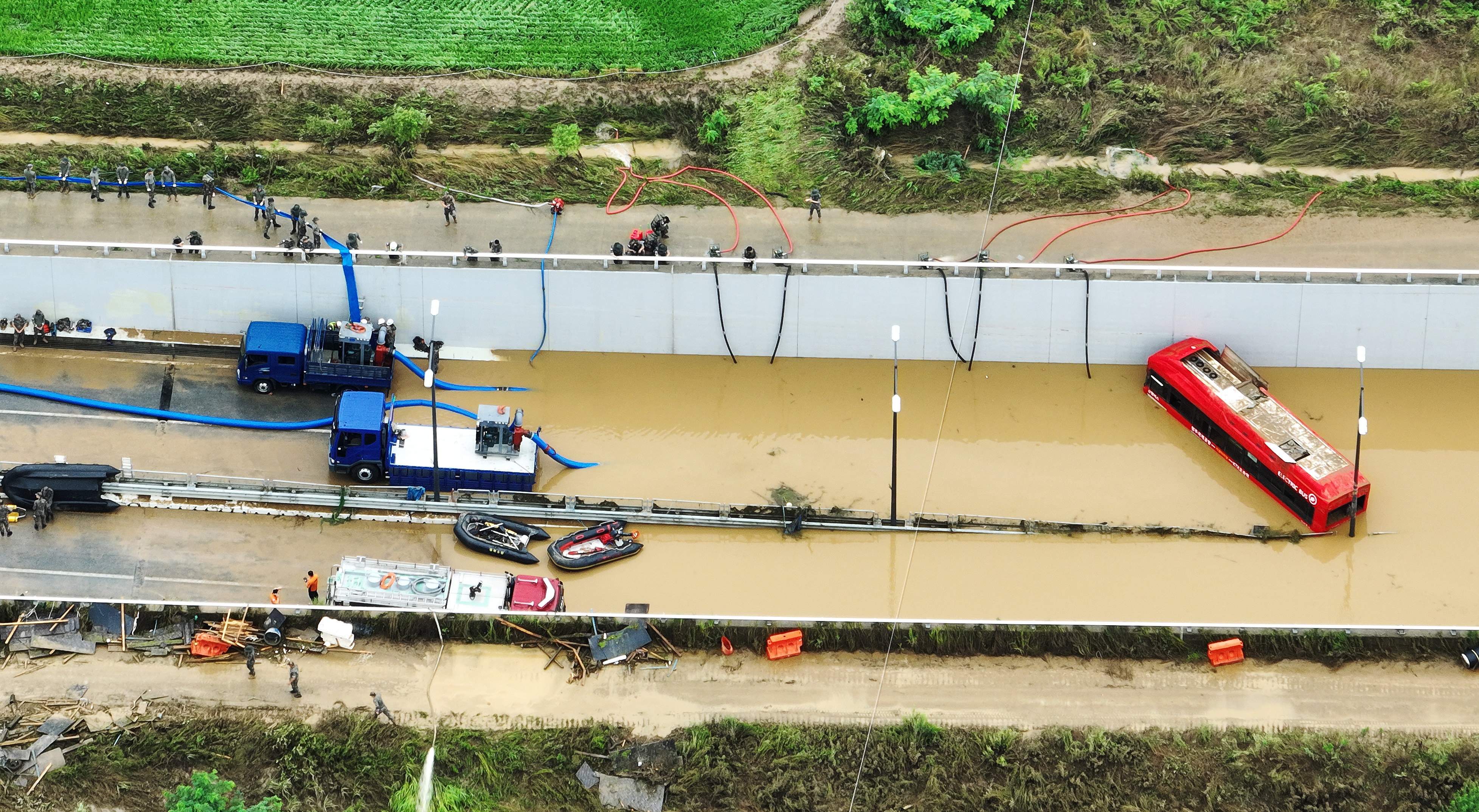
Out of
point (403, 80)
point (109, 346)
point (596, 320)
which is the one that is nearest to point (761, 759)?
point (596, 320)

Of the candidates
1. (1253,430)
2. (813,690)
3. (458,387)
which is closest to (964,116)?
(1253,430)

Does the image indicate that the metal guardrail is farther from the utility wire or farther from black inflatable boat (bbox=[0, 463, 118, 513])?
black inflatable boat (bbox=[0, 463, 118, 513])

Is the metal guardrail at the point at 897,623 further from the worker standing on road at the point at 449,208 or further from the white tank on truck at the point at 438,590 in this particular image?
the worker standing on road at the point at 449,208

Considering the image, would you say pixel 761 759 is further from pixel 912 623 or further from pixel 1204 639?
pixel 1204 639

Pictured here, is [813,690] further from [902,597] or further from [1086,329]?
[1086,329]

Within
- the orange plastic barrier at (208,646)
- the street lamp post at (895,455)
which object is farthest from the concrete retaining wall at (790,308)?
the orange plastic barrier at (208,646)

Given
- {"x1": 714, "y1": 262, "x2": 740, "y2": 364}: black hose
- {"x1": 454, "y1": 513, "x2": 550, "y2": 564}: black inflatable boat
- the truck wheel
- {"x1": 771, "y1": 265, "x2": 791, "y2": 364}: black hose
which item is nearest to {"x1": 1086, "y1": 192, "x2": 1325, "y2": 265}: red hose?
{"x1": 771, "y1": 265, "x2": 791, "y2": 364}: black hose
